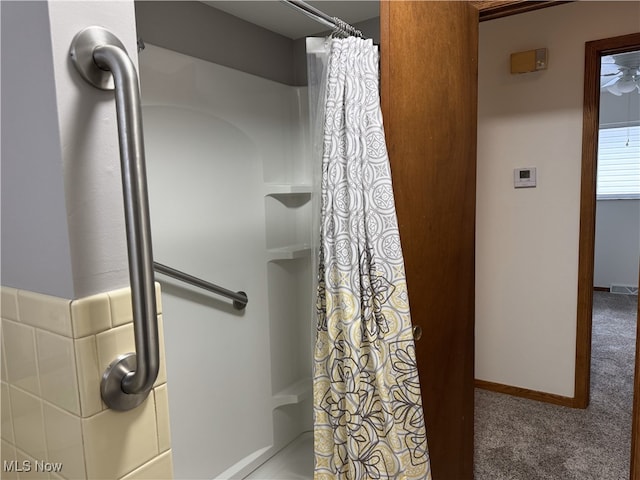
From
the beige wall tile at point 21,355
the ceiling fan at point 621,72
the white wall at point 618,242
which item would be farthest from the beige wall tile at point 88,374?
the white wall at point 618,242

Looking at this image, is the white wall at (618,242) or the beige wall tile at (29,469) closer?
the beige wall tile at (29,469)

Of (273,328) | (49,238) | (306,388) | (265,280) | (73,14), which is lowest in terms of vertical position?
(306,388)

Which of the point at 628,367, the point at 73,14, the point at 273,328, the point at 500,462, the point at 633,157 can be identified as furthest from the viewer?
the point at 633,157

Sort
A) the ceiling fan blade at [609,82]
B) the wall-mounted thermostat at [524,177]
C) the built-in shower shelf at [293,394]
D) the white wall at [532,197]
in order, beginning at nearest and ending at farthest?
the built-in shower shelf at [293,394], the white wall at [532,197], the wall-mounted thermostat at [524,177], the ceiling fan blade at [609,82]

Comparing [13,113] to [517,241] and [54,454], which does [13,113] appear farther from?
[517,241]

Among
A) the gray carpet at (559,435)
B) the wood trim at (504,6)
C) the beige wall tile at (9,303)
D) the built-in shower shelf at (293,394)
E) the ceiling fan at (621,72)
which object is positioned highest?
the ceiling fan at (621,72)

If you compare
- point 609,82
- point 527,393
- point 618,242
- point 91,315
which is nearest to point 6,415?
point 91,315

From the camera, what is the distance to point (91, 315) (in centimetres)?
54

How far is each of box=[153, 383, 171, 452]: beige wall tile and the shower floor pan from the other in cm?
146

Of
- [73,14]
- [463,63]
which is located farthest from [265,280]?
[73,14]

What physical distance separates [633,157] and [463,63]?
13.7 feet

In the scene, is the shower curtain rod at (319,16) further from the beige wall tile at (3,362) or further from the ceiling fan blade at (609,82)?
the ceiling fan blade at (609,82)

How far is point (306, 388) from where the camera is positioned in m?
2.20

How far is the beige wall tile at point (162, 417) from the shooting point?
2.06ft
